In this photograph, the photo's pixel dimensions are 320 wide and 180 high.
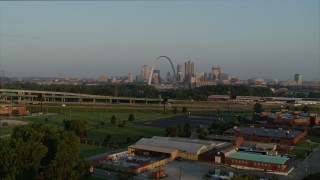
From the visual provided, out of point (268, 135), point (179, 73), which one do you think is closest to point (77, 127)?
point (268, 135)

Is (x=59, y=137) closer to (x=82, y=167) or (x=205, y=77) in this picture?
(x=82, y=167)

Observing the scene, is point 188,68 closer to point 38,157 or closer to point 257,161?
point 257,161

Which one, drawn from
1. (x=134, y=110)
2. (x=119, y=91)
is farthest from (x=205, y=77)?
(x=134, y=110)

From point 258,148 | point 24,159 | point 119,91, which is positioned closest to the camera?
point 24,159

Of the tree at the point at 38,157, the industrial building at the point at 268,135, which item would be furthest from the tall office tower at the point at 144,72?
the tree at the point at 38,157

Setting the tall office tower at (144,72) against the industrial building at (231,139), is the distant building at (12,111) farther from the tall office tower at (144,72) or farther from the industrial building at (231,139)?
the tall office tower at (144,72)

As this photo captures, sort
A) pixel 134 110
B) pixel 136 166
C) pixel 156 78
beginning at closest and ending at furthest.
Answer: pixel 136 166
pixel 134 110
pixel 156 78

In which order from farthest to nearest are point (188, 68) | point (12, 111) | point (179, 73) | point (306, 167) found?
1. point (179, 73)
2. point (188, 68)
3. point (12, 111)
4. point (306, 167)
